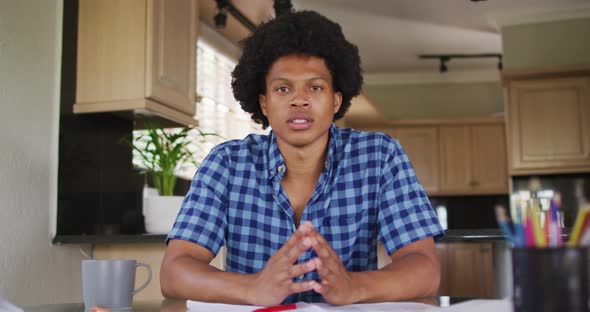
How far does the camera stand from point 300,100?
1.38m

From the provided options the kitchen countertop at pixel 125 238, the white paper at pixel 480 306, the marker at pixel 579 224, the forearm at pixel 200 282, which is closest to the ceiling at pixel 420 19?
the kitchen countertop at pixel 125 238

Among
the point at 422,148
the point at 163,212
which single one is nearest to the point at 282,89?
the point at 163,212

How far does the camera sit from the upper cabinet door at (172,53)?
2.51 meters

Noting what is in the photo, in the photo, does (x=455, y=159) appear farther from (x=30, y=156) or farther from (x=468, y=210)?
(x=30, y=156)

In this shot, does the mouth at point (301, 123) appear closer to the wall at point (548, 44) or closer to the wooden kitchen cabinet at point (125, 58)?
the wooden kitchen cabinet at point (125, 58)

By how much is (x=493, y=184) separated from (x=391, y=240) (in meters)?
5.30

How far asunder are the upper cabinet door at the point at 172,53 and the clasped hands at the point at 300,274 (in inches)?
61.0

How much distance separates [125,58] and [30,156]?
0.54 m

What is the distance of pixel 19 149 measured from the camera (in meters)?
2.19

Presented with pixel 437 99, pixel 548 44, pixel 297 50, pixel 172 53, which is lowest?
pixel 297 50

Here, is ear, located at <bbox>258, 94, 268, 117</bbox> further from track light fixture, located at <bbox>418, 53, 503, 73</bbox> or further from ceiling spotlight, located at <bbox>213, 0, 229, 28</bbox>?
track light fixture, located at <bbox>418, 53, 503, 73</bbox>

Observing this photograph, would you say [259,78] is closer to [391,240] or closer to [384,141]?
[384,141]

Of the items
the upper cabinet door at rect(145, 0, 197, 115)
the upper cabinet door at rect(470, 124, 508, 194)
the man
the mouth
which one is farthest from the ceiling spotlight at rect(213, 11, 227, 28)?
the upper cabinet door at rect(470, 124, 508, 194)

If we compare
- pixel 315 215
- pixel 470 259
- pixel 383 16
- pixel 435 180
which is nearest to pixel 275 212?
pixel 315 215
